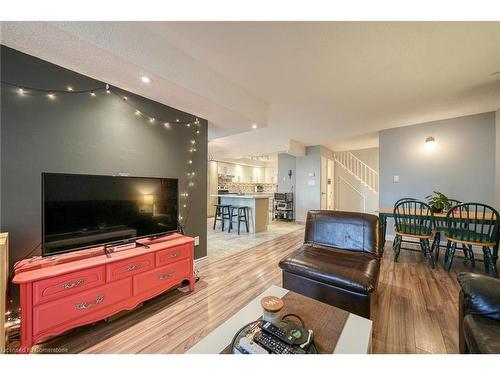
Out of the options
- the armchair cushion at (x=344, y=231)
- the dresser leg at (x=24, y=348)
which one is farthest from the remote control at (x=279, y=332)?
the dresser leg at (x=24, y=348)

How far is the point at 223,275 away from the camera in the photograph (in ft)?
8.31

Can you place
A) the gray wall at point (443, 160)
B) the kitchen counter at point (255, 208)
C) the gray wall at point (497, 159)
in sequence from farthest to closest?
the kitchen counter at point (255, 208) → the gray wall at point (443, 160) → the gray wall at point (497, 159)

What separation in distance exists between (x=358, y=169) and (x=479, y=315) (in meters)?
6.23

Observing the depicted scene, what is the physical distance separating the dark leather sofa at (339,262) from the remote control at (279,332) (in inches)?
32.0

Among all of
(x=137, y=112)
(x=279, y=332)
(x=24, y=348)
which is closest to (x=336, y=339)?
(x=279, y=332)

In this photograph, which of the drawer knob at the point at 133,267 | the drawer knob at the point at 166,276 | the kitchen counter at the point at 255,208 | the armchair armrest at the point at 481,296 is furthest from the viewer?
the kitchen counter at the point at 255,208

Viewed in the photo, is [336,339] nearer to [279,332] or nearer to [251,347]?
[279,332]

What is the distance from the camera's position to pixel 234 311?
1787 mm

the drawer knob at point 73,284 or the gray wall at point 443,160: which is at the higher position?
the gray wall at point 443,160

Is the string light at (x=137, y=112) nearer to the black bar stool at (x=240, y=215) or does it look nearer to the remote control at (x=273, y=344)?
the remote control at (x=273, y=344)

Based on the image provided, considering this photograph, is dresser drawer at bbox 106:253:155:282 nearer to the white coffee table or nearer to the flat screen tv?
the flat screen tv

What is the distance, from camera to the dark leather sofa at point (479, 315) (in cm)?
91

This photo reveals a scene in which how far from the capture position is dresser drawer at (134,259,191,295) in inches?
68.4
